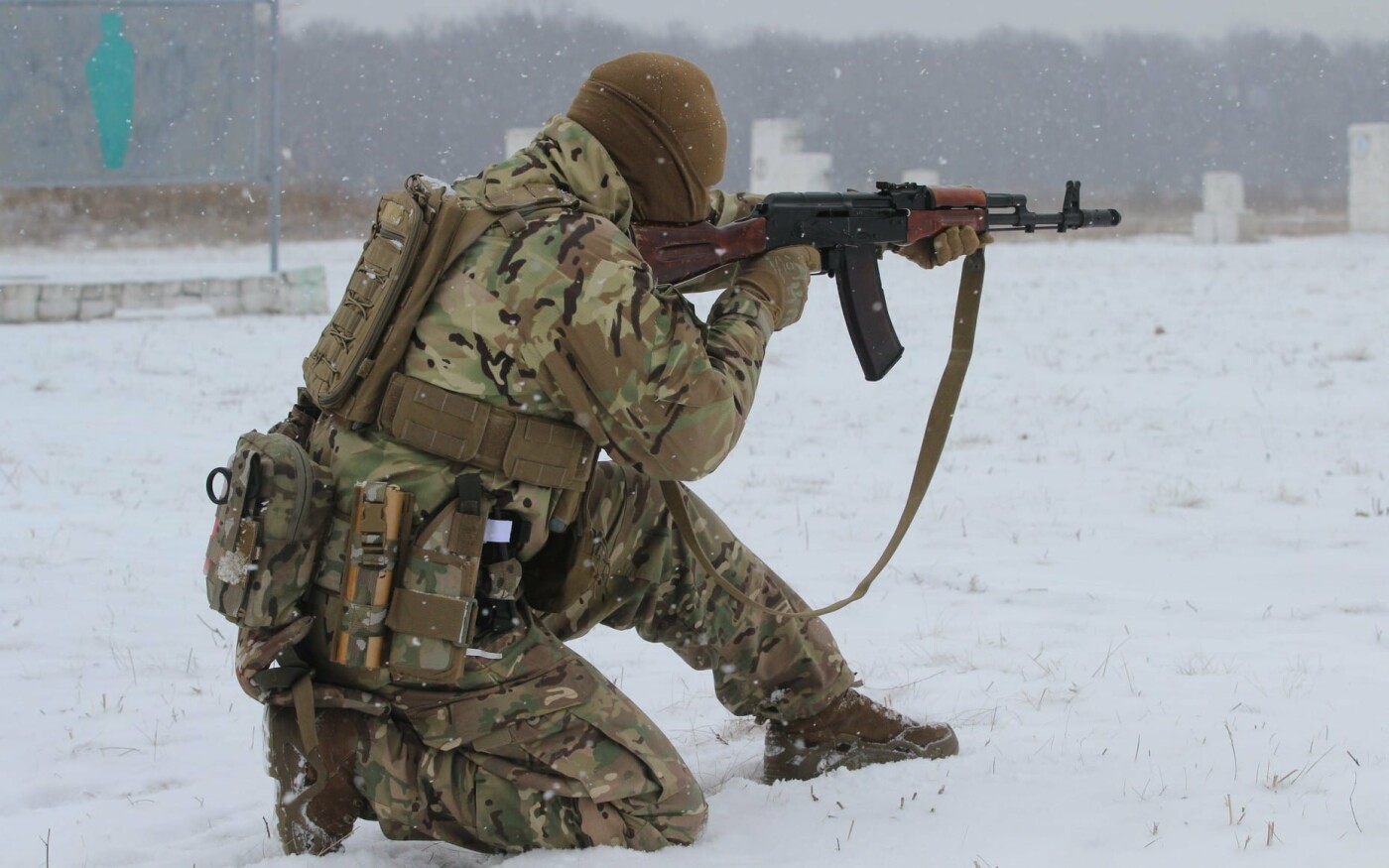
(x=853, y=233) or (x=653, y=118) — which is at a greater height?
(x=653, y=118)

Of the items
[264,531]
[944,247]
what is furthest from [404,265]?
[944,247]

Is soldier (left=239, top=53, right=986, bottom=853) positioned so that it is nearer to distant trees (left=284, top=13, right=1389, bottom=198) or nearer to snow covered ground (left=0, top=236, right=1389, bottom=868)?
snow covered ground (left=0, top=236, right=1389, bottom=868)

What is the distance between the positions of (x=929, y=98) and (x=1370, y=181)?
33.4 meters

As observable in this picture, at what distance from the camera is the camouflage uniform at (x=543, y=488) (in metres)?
2.50

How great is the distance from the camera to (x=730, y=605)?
3.01m

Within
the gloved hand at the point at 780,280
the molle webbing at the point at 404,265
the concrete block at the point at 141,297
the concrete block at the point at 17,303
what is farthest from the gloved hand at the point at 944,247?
the concrete block at the point at 141,297

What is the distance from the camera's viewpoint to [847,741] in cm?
312

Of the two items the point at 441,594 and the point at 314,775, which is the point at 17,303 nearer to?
the point at 314,775

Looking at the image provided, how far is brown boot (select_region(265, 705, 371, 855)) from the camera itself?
8.48 ft

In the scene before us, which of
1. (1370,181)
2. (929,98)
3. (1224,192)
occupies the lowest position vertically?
(1224,192)

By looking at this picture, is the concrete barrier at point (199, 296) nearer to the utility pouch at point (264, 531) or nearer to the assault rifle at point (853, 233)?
the assault rifle at point (853, 233)

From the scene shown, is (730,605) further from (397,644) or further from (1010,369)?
(1010,369)

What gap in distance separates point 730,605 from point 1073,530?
2.96 metres

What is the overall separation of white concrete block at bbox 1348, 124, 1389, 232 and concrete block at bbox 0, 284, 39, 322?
24727 millimetres
